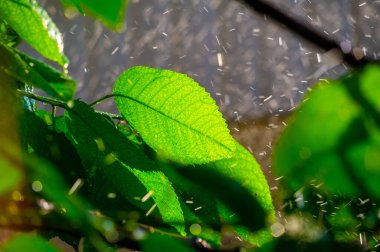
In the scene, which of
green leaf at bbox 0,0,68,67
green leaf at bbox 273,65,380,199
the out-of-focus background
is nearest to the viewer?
green leaf at bbox 273,65,380,199

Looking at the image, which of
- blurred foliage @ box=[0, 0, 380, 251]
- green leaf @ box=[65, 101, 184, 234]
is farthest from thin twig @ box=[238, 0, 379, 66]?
green leaf @ box=[65, 101, 184, 234]

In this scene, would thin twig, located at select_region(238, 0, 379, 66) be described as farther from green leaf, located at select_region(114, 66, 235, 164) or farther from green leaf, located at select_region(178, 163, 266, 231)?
green leaf, located at select_region(114, 66, 235, 164)

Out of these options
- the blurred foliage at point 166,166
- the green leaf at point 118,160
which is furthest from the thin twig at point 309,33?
the green leaf at point 118,160

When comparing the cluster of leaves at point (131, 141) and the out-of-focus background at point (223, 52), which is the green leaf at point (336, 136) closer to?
the cluster of leaves at point (131, 141)

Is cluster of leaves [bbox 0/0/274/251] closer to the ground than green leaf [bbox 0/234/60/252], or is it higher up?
closer to the ground

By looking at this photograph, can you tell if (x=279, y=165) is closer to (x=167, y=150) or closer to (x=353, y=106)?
(x=353, y=106)

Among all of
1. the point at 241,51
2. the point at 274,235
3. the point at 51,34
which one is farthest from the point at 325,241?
the point at 241,51
